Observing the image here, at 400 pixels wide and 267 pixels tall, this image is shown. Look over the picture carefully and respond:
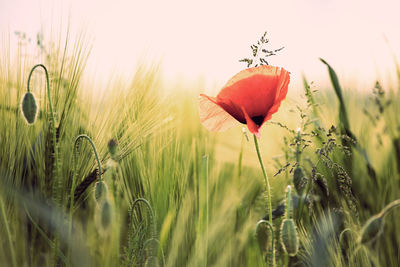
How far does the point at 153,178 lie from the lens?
21.2 inches

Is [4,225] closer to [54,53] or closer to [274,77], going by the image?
[54,53]

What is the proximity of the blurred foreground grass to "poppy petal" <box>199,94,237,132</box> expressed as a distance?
6cm

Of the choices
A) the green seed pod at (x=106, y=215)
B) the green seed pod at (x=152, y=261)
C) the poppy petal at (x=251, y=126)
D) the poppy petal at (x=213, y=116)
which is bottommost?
the green seed pod at (x=152, y=261)

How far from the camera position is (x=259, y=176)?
688mm

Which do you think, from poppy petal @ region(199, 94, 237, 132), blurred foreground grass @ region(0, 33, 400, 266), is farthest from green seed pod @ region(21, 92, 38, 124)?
poppy petal @ region(199, 94, 237, 132)

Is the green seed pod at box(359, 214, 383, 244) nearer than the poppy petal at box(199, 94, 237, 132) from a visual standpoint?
Yes

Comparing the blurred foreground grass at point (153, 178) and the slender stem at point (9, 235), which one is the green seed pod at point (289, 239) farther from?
the slender stem at point (9, 235)

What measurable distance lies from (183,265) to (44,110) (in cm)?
27

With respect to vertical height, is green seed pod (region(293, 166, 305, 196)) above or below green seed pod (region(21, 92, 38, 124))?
below

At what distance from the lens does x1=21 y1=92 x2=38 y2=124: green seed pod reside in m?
0.49

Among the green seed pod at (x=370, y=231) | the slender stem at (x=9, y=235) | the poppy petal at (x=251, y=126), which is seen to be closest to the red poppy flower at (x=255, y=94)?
the poppy petal at (x=251, y=126)

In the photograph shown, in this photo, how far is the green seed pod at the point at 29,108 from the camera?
0.49 meters

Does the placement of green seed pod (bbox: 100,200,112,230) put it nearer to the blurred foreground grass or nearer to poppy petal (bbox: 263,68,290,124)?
the blurred foreground grass

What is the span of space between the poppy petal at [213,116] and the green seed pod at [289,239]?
0.47 ft
